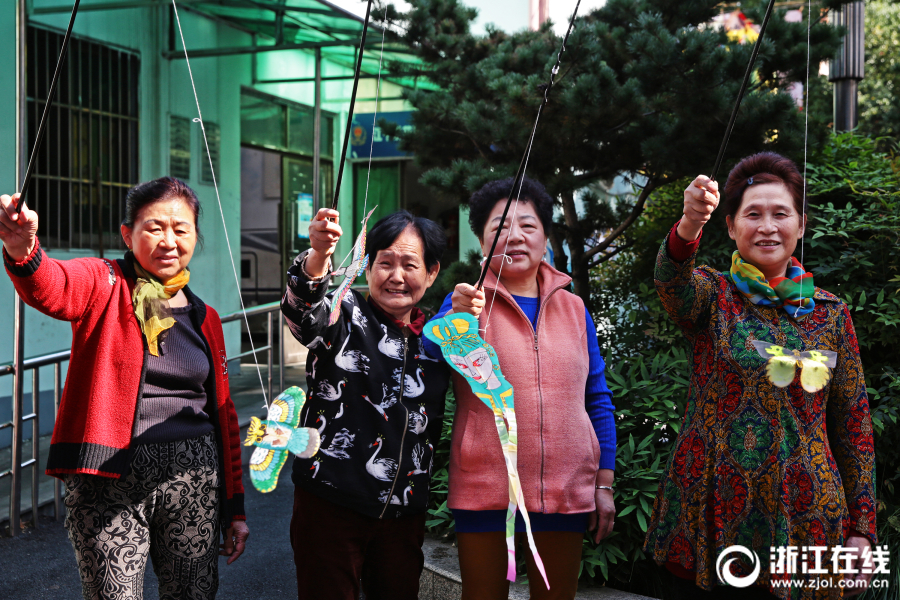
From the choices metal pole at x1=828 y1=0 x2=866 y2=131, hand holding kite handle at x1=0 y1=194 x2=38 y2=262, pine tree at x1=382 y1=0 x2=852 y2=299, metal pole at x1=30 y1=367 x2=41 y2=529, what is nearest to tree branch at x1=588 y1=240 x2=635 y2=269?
pine tree at x1=382 y1=0 x2=852 y2=299

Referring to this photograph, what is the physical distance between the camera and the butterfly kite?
171 cm

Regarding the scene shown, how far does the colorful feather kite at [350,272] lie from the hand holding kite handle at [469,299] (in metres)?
0.25

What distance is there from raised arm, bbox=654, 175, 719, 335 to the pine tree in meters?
2.04

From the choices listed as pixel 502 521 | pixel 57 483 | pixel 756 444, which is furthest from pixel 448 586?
pixel 57 483

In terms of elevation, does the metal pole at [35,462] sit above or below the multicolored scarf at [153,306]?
below

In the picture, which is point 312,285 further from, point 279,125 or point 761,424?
point 279,125

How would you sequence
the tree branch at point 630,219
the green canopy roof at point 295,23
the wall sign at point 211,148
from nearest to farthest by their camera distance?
the tree branch at point 630,219
the green canopy roof at point 295,23
the wall sign at point 211,148

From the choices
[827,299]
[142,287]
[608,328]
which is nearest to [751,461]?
[827,299]

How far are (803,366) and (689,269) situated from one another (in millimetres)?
357

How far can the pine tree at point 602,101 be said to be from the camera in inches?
144

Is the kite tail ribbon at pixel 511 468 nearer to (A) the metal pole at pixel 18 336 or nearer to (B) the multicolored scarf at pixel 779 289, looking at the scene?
(B) the multicolored scarf at pixel 779 289

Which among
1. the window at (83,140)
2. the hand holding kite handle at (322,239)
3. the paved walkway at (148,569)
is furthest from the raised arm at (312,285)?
the window at (83,140)

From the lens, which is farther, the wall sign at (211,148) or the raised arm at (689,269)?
the wall sign at (211,148)

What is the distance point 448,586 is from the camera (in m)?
2.85
